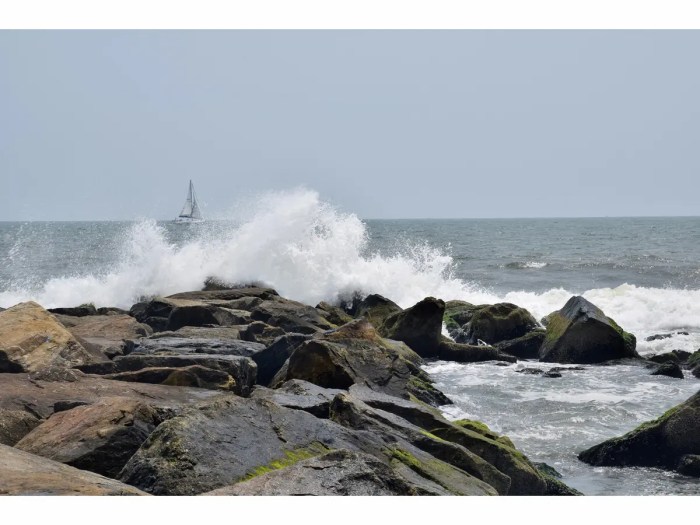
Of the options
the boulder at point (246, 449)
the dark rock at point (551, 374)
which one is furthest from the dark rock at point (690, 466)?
the dark rock at point (551, 374)

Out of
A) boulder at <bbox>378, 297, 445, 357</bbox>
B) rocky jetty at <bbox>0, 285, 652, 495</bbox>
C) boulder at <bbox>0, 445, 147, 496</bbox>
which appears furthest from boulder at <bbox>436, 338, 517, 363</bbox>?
boulder at <bbox>0, 445, 147, 496</bbox>

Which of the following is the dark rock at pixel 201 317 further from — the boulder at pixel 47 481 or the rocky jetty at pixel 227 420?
the boulder at pixel 47 481

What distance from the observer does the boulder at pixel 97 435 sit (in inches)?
195

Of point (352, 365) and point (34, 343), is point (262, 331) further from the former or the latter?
point (34, 343)

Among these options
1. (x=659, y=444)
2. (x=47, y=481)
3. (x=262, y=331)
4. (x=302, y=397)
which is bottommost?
(x=659, y=444)

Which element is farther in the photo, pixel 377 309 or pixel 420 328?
pixel 377 309

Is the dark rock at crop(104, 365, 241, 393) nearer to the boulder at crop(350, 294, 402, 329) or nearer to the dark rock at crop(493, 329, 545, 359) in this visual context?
the boulder at crop(350, 294, 402, 329)

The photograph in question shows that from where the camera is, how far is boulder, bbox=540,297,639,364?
1427 centimetres

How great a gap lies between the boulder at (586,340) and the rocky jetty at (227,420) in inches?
65.5

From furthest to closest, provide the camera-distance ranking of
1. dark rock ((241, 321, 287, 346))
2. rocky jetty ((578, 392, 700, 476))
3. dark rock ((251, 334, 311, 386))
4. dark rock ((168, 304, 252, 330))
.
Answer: dark rock ((168, 304, 252, 330))
dark rock ((241, 321, 287, 346))
dark rock ((251, 334, 311, 386))
rocky jetty ((578, 392, 700, 476))

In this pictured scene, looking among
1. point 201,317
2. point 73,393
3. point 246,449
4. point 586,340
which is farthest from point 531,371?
point 246,449

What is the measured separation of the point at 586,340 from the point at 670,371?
1.72 meters

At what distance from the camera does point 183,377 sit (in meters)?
7.51

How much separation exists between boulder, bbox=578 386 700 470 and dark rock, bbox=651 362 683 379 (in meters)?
5.17
